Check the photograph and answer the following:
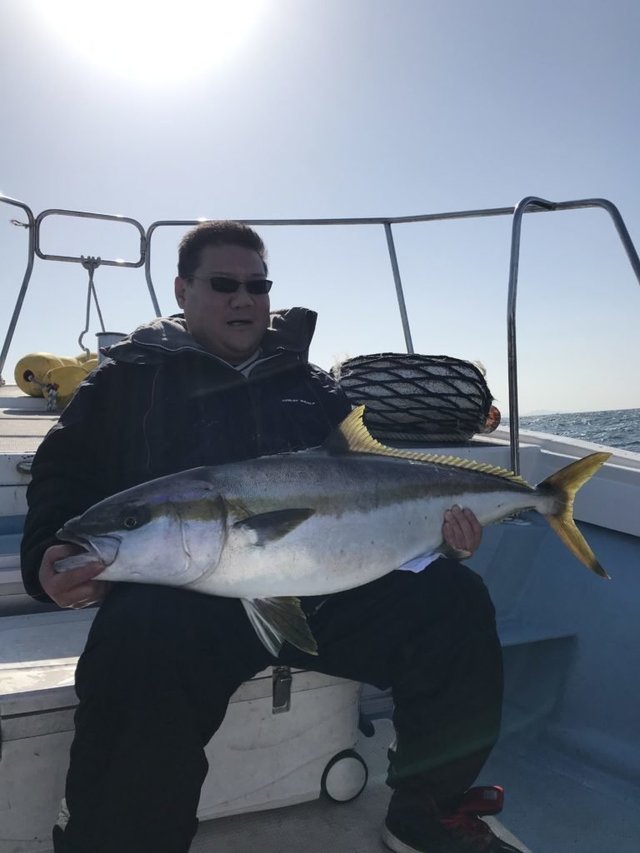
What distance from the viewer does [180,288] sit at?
2.93m

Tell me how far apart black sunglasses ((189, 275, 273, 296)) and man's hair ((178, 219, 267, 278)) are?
0.09 metres

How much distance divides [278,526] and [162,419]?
808 mm

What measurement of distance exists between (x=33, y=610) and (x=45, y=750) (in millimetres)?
961

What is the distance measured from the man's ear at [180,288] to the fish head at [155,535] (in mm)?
1208

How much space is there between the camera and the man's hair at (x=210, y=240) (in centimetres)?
284

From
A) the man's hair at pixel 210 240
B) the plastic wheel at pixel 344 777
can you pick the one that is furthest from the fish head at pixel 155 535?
the man's hair at pixel 210 240

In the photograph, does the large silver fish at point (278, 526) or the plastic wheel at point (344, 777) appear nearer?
the large silver fish at point (278, 526)

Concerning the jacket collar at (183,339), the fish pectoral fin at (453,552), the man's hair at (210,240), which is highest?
the man's hair at (210,240)

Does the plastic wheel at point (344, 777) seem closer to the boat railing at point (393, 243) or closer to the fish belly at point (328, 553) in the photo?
the fish belly at point (328, 553)

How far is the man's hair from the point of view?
2.84 m

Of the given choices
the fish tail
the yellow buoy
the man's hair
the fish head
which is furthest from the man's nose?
the yellow buoy

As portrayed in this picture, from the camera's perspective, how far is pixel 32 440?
12.8 ft

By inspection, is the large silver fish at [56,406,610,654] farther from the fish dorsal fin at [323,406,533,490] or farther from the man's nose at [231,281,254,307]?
the man's nose at [231,281,254,307]

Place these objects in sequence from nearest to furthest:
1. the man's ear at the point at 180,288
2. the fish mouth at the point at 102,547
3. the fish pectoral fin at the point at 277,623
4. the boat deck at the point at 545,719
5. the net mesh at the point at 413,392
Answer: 1. the fish mouth at the point at 102,547
2. the fish pectoral fin at the point at 277,623
3. the boat deck at the point at 545,719
4. the man's ear at the point at 180,288
5. the net mesh at the point at 413,392
